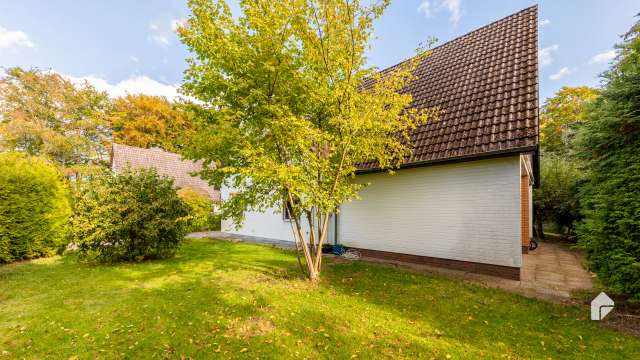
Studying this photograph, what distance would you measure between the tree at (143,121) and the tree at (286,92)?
22726 mm

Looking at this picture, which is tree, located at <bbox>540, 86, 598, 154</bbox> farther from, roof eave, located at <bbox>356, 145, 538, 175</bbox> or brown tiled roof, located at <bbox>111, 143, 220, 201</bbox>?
brown tiled roof, located at <bbox>111, 143, 220, 201</bbox>

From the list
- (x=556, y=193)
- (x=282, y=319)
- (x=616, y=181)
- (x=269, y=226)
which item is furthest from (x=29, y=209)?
(x=556, y=193)

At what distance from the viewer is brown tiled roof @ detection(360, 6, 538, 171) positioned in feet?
20.7

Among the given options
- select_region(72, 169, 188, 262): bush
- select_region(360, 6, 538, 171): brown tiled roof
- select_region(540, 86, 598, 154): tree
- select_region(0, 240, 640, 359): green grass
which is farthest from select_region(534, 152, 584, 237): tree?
select_region(72, 169, 188, 262): bush

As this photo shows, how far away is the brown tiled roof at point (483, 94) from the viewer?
6.30m

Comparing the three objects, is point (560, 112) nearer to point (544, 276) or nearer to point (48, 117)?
point (544, 276)

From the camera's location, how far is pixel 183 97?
5.71m

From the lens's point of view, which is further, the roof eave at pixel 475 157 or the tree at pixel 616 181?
the roof eave at pixel 475 157

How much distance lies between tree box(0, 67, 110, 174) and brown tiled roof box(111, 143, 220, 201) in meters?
1.86

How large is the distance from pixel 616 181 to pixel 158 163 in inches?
1003

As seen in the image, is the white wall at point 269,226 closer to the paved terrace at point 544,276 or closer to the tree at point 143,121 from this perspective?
the paved terrace at point 544,276

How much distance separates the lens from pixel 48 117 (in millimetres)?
17641

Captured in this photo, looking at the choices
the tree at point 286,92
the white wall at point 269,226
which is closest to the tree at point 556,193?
the white wall at point 269,226

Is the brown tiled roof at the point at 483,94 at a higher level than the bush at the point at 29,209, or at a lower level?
higher
